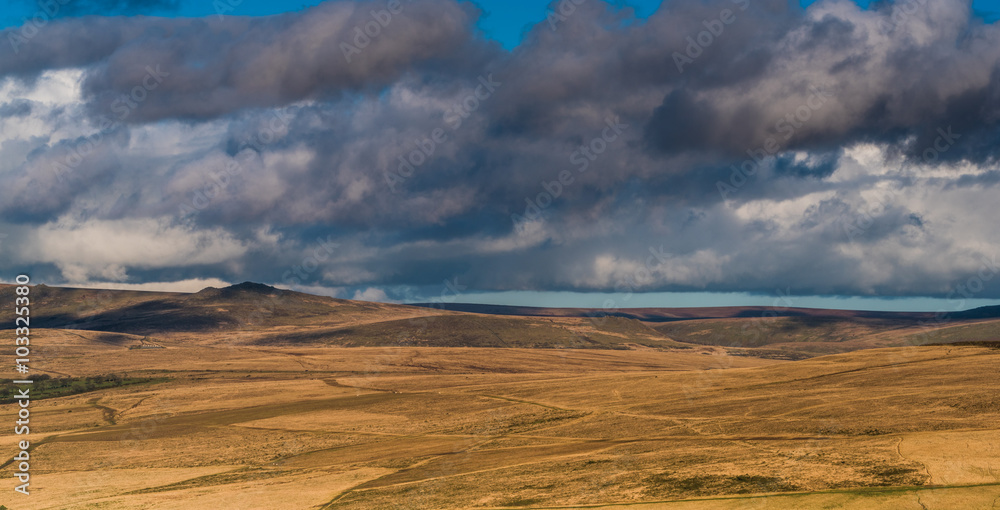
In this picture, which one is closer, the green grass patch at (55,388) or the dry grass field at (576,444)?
the dry grass field at (576,444)

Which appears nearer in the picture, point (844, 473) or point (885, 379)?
point (844, 473)

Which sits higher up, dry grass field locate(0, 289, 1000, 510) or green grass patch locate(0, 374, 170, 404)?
dry grass field locate(0, 289, 1000, 510)

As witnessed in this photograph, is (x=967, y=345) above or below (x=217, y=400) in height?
above

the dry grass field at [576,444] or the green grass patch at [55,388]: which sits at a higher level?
the dry grass field at [576,444]

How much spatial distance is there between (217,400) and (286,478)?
91224 mm

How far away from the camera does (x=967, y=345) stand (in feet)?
414

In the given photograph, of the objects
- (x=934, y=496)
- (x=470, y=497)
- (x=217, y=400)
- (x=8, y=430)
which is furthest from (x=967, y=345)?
(x=8, y=430)

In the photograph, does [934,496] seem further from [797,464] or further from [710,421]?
[710,421]

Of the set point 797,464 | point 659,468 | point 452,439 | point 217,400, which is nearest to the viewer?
point 797,464

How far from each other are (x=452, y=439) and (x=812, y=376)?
58369 mm

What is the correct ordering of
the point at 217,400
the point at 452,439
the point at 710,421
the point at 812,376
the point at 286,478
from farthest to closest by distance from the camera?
the point at 217,400
the point at 812,376
the point at 452,439
the point at 710,421
the point at 286,478

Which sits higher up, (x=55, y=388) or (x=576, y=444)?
(x=576, y=444)

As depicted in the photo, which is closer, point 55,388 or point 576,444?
point 576,444

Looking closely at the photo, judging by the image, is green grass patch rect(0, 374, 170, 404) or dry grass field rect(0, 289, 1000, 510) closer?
dry grass field rect(0, 289, 1000, 510)
